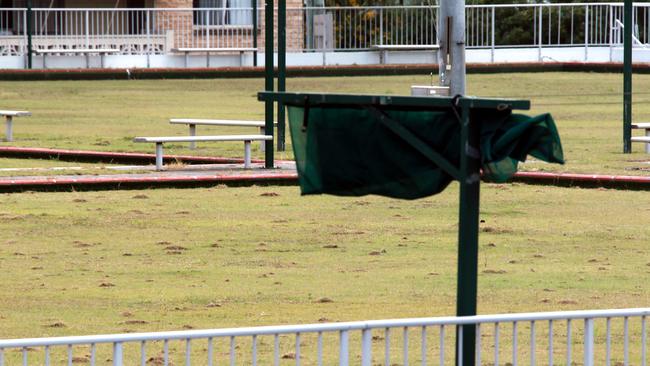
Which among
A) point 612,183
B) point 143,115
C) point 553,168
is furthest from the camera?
point 143,115

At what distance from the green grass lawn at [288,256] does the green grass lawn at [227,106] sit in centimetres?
398

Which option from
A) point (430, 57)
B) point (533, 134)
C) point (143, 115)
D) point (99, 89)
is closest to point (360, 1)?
point (430, 57)

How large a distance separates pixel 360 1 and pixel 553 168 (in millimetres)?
34858

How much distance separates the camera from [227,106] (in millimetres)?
31703

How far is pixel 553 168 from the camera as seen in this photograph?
20469mm

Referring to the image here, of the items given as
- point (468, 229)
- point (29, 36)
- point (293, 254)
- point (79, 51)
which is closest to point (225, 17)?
point (79, 51)

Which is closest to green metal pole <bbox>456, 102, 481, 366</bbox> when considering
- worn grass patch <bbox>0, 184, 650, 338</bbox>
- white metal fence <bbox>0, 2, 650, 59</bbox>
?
worn grass patch <bbox>0, 184, 650, 338</bbox>

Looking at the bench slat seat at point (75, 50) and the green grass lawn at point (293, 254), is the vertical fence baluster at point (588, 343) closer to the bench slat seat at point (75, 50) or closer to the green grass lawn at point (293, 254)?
the green grass lawn at point (293, 254)

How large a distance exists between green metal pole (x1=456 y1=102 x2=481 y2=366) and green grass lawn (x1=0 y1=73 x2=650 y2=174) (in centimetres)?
1237

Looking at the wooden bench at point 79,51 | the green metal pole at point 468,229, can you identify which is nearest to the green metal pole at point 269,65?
the green metal pole at point 468,229

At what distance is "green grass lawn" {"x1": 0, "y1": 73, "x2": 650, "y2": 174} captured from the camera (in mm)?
23688

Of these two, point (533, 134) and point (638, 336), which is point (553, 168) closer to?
point (638, 336)

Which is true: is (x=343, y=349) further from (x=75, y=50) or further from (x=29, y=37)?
(x=75, y=50)

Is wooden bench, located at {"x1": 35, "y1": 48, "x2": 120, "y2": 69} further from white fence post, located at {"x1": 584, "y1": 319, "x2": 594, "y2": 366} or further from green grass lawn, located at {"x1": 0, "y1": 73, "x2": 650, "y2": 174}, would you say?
white fence post, located at {"x1": 584, "y1": 319, "x2": 594, "y2": 366}
